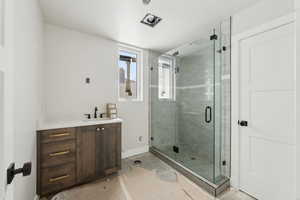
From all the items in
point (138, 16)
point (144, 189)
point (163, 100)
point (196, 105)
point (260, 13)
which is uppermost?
point (138, 16)

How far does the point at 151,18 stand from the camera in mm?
2072

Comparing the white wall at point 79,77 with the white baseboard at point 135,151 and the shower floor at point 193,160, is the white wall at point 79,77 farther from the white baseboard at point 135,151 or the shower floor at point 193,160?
the shower floor at point 193,160

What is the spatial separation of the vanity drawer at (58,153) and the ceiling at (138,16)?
189 centimetres

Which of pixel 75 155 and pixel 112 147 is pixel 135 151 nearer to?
pixel 112 147

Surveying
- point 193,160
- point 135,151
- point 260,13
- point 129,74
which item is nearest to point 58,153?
point 135,151

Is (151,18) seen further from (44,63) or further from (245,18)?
(44,63)

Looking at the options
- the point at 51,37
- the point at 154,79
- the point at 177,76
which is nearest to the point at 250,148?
the point at 177,76

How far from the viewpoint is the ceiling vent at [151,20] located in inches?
79.8

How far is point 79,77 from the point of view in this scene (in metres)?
2.47

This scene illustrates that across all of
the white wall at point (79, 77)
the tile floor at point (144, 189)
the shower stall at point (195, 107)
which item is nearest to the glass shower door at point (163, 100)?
the shower stall at point (195, 107)

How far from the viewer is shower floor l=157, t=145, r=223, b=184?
2.14m

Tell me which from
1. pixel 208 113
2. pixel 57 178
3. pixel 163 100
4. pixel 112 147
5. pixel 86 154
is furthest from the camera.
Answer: pixel 163 100

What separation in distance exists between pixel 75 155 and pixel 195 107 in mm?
2604

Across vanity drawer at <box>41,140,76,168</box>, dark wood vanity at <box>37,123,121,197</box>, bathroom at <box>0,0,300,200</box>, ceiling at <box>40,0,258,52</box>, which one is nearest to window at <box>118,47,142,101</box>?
bathroom at <box>0,0,300,200</box>
